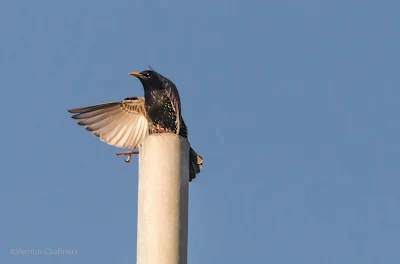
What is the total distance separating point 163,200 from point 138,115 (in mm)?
4446

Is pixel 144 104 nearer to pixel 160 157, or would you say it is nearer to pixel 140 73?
pixel 140 73

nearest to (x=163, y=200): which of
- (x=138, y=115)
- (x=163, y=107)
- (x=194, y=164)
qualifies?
(x=194, y=164)

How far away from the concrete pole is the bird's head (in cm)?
241

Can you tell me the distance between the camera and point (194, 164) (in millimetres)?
16969

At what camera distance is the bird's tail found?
1695cm

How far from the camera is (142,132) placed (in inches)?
756

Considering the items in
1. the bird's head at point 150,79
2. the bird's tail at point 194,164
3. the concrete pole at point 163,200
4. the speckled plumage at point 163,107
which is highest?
the bird's head at point 150,79

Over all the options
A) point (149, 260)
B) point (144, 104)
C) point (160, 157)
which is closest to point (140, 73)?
point (144, 104)

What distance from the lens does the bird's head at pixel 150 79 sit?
17.9m

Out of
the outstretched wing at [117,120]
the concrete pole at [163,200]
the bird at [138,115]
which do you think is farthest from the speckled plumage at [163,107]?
the concrete pole at [163,200]

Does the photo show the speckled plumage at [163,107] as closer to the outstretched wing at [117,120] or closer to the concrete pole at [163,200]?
the outstretched wing at [117,120]

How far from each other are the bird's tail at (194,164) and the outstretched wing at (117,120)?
7.13 feet

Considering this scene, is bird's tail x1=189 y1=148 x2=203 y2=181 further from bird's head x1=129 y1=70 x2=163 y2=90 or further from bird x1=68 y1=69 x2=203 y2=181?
bird's head x1=129 y1=70 x2=163 y2=90

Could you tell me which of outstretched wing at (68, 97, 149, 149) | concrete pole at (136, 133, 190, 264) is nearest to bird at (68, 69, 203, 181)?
outstretched wing at (68, 97, 149, 149)
